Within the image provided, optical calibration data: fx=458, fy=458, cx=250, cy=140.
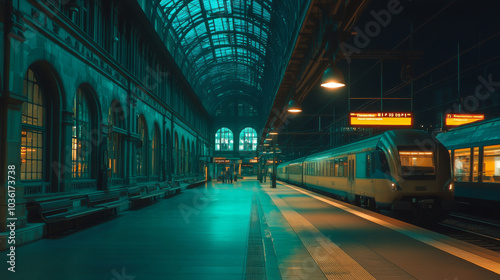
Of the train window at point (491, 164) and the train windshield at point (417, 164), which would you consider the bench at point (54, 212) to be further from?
the train window at point (491, 164)

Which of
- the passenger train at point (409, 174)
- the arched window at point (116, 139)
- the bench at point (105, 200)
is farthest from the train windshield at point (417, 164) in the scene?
the arched window at point (116, 139)

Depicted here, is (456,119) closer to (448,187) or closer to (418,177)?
(448,187)

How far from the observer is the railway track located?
10520 mm

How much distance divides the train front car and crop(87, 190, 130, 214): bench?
861cm

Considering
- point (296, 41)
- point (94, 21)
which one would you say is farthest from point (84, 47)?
point (296, 41)

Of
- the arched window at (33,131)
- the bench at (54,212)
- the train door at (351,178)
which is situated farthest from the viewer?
the train door at (351,178)

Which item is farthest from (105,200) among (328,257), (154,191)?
(328,257)

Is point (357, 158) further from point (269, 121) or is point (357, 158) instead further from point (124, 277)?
point (269, 121)

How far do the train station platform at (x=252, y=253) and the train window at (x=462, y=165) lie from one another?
226 inches

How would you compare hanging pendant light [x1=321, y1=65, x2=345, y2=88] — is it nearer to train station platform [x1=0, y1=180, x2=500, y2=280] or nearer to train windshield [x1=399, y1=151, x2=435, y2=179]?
train station platform [x1=0, y1=180, x2=500, y2=280]

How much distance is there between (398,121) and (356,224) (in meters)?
8.22

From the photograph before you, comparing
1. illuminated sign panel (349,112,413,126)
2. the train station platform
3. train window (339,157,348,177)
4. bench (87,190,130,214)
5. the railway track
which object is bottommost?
the railway track

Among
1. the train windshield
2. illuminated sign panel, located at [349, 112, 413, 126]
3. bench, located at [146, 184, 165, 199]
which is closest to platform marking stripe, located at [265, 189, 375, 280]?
the train windshield

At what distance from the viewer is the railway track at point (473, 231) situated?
1052 cm
